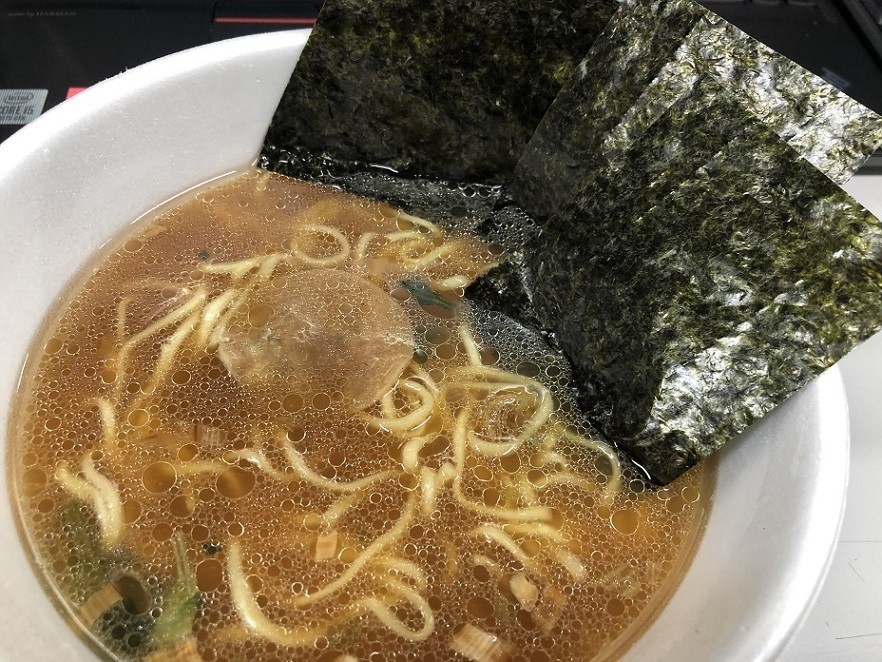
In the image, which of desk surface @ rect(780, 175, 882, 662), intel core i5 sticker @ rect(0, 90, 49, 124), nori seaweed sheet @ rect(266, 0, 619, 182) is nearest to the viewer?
desk surface @ rect(780, 175, 882, 662)

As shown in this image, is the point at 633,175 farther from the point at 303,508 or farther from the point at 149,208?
the point at 149,208

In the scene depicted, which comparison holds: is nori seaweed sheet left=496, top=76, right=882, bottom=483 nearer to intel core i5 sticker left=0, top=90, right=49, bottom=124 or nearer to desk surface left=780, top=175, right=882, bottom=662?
desk surface left=780, top=175, right=882, bottom=662

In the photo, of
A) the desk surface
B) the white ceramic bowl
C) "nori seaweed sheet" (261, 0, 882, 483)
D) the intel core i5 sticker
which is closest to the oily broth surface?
the white ceramic bowl

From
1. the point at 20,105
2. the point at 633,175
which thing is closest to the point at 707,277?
the point at 633,175

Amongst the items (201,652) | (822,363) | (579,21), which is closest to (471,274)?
(579,21)

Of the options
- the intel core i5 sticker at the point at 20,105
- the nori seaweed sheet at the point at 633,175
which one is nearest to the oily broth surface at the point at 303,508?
the nori seaweed sheet at the point at 633,175

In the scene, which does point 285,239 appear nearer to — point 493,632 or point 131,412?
point 131,412
